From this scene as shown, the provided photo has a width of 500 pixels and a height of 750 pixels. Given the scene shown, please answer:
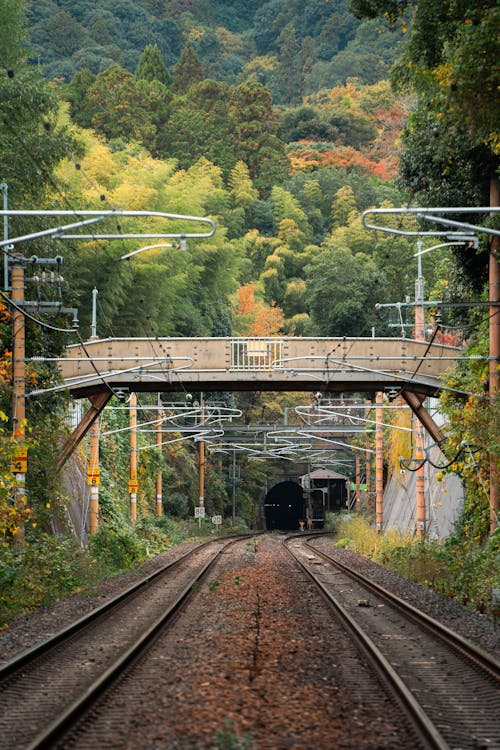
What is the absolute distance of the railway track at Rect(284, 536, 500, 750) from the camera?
8.71 meters

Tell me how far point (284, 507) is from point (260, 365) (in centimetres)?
5804

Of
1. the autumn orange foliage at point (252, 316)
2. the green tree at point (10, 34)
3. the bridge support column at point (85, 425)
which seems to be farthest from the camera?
the autumn orange foliage at point (252, 316)

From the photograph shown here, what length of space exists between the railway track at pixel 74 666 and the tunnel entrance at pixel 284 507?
61.8 metres

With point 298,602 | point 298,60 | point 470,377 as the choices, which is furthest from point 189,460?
point 298,60

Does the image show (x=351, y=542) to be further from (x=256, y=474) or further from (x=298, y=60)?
(x=298, y=60)

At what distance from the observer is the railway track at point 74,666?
8812mm

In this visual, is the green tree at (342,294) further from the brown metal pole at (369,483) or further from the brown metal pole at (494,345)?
the brown metal pole at (494,345)

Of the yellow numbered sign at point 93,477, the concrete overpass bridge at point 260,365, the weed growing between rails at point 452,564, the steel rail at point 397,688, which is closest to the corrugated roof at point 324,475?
the weed growing between rails at point 452,564

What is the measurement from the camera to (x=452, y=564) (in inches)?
801

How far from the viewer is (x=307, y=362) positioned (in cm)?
2641

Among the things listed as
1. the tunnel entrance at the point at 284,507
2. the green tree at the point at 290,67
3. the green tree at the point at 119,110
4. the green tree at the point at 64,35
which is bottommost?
the tunnel entrance at the point at 284,507

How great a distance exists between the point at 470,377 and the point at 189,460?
33.7 m

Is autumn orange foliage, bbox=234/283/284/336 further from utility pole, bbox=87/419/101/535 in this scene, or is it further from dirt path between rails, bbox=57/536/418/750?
dirt path between rails, bbox=57/536/418/750

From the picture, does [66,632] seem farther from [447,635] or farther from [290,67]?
[290,67]
